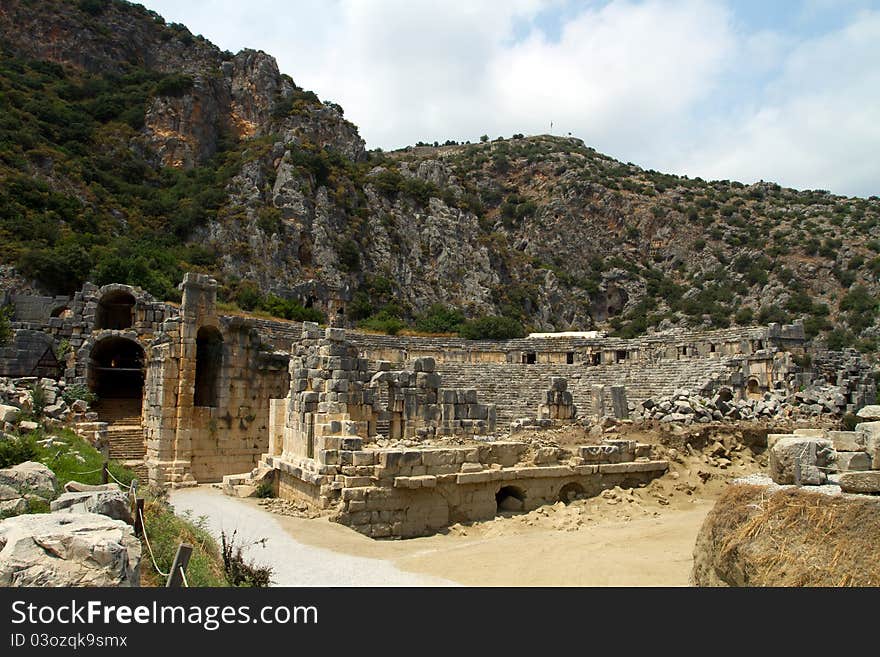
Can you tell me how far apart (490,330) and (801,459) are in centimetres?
3624

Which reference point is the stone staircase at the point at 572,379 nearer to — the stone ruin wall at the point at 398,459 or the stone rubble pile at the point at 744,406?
the stone rubble pile at the point at 744,406

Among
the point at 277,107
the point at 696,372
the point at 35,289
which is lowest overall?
the point at 696,372

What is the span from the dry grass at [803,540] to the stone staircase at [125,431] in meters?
15.2

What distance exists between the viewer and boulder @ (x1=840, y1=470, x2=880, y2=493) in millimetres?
5441

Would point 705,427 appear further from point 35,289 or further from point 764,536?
point 35,289

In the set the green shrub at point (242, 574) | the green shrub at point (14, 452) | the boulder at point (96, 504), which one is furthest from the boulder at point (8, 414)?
the green shrub at point (242, 574)

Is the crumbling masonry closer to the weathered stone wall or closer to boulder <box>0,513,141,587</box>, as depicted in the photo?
the weathered stone wall

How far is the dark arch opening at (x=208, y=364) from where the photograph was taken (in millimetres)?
19328

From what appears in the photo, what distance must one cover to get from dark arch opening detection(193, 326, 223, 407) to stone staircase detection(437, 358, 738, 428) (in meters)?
10.1

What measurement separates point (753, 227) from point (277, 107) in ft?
150

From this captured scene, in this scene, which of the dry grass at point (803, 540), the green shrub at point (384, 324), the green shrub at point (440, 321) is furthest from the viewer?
the green shrub at point (440, 321)

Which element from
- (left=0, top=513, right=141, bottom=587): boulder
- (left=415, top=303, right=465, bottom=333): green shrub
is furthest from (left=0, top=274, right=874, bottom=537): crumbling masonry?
(left=415, top=303, right=465, bottom=333): green shrub
